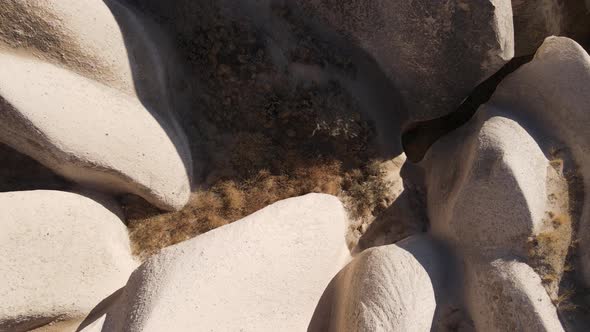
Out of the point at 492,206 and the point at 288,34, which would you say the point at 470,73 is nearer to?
the point at 492,206

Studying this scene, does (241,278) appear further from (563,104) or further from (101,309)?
(563,104)

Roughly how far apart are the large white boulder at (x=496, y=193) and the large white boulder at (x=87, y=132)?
2134mm

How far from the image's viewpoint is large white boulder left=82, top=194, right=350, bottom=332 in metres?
2.71

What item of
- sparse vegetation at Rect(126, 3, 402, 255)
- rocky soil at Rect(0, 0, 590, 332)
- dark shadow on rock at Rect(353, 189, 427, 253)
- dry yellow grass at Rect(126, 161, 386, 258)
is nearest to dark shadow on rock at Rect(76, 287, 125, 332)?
rocky soil at Rect(0, 0, 590, 332)

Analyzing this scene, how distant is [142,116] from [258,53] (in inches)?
45.2

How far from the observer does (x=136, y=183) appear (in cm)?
341

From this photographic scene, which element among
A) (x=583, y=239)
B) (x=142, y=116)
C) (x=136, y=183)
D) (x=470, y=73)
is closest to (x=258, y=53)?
(x=142, y=116)

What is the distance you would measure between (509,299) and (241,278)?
168 cm

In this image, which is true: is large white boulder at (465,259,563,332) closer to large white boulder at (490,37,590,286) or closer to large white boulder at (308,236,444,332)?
large white boulder at (308,236,444,332)

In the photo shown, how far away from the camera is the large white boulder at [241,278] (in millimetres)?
2711

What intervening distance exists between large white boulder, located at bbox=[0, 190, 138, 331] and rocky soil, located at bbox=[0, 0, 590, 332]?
1 centimetres

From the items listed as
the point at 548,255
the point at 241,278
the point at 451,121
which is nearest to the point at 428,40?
the point at 451,121

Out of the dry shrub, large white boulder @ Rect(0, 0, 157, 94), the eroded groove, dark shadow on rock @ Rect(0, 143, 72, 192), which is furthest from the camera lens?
the eroded groove

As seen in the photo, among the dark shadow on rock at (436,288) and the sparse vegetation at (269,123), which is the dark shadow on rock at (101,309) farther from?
the dark shadow on rock at (436,288)
